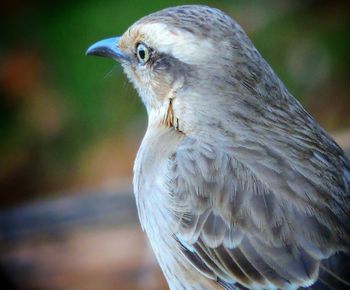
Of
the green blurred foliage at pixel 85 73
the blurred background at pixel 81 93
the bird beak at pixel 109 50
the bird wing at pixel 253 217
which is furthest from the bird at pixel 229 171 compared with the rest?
the green blurred foliage at pixel 85 73

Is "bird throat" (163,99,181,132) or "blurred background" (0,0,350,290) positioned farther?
"blurred background" (0,0,350,290)

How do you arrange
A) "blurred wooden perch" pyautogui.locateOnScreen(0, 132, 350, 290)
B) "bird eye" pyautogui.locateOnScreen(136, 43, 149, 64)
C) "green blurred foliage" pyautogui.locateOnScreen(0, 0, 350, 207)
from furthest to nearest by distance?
"green blurred foliage" pyautogui.locateOnScreen(0, 0, 350, 207) → "blurred wooden perch" pyautogui.locateOnScreen(0, 132, 350, 290) → "bird eye" pyautogui.locateOnScreen(136, 43, 149, 64)

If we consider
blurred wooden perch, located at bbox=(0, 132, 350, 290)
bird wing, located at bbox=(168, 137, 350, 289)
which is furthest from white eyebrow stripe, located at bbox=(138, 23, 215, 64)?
blurred wooden perch, located at bbox=(0, 132, 350, 290)

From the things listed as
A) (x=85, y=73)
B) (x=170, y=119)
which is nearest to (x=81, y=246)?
(x=85, y=73)

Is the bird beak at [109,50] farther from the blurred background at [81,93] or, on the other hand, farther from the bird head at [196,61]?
the blurred background at [81,93]

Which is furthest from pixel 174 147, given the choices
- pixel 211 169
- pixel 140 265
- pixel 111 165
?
pixel 111 165

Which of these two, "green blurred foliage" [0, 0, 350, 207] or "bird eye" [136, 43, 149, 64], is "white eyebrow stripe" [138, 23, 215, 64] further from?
"green blurred foliage" [0, 0, 350, 207]

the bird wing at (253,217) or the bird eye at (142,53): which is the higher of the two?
the bird eye at (142,53)

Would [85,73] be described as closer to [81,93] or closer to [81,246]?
[81,93]
